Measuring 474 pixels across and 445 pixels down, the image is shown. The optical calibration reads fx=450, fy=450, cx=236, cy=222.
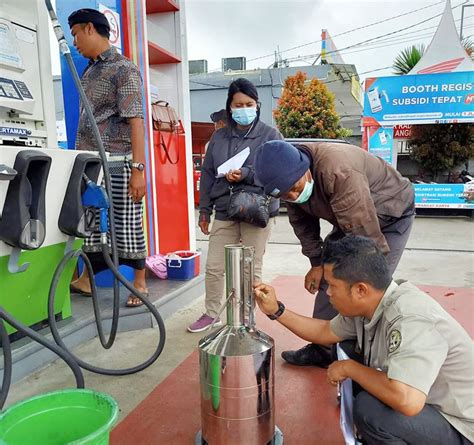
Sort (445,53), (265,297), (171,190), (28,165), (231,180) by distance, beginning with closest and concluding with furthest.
A: (265,297) < (28,165) < (231,180) < (171,190) < (445,53)

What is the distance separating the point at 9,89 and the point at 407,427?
2080mm

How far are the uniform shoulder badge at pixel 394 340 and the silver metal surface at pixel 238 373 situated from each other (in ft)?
1.38

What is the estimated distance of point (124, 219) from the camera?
2.88 meters

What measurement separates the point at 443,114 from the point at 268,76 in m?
10.3

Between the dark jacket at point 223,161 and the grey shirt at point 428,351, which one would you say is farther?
the dark jacket at point 223,161

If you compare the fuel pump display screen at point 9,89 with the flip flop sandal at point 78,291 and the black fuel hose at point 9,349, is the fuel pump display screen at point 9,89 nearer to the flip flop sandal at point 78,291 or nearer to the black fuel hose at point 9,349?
the black fuel hose at point 9,349

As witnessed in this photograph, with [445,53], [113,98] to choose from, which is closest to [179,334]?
Answer: [113,98]

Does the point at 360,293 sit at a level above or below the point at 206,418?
above

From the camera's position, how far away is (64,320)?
8.89 feet

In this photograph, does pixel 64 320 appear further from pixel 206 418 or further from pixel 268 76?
pixel 268 76

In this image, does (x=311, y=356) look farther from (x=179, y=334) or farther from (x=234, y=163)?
(x=234, y=163)

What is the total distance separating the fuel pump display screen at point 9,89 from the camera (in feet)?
Result: 6.50

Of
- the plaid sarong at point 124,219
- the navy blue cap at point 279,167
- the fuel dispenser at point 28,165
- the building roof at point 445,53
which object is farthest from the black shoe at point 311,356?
the building roof at point 445,53

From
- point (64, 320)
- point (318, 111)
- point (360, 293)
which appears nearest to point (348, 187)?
point (360, 293)
